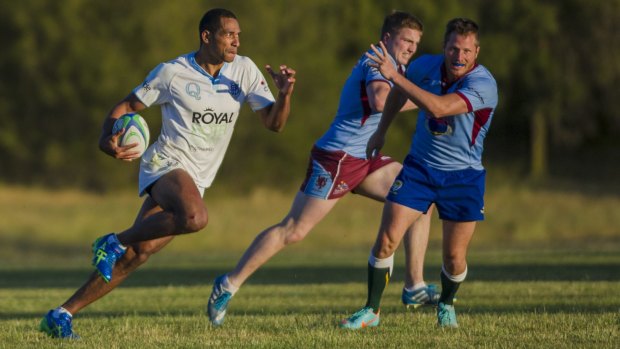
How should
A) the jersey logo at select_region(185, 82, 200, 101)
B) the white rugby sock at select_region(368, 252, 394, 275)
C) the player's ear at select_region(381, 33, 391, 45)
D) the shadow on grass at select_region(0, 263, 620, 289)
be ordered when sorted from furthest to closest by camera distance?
the shadow on grass at select_region(0, 263, 620, 289) → the player's ear at select_region(381, 33, 391, 45) → the jersey logo at select_region(185, 82, 200, 101) → the white rugby sock at select_region(368, 252, 394, 275)

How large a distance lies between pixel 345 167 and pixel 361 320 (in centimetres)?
150

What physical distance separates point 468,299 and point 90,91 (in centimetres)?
2446

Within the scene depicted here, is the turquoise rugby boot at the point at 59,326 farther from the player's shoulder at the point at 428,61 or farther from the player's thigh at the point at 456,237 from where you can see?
the player's shoulder at the point at 428,61

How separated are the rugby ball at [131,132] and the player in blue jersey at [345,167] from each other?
135cm

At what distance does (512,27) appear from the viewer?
131 ft

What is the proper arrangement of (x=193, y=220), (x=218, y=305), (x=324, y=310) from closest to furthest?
(x=193, y=220) < (x=218, y=305) < (x=324, y=310)

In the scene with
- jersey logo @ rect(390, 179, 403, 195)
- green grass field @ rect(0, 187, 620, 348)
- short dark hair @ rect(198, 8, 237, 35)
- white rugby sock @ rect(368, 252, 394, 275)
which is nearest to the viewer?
green grass field @ rect(0, 187, 620, 348)

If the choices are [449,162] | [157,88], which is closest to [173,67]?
[157,88]

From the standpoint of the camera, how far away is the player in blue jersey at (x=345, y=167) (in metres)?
9.42

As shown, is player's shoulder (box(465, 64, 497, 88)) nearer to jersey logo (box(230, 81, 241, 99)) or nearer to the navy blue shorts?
the navy blue shorts

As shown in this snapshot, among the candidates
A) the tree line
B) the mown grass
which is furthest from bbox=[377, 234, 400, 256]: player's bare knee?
the tree line

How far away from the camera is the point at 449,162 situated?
28.2ft

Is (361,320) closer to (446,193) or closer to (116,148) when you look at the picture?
(446,193)

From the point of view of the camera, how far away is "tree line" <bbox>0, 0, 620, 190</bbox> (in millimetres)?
34156
